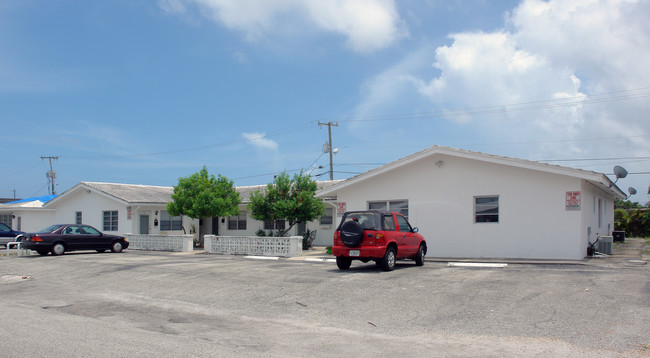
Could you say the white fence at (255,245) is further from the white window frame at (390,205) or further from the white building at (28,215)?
the white building at (28,215)

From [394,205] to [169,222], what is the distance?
684 inches

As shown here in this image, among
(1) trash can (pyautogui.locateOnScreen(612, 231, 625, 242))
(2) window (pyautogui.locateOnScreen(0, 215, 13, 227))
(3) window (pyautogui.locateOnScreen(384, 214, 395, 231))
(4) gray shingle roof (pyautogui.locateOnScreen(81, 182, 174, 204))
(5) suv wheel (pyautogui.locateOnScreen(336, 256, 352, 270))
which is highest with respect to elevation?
(4) gray shingle roof (pyautogui.locateOnScreen(81, 182, 174, 204))

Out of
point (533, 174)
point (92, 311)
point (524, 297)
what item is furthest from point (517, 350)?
point (533, 174)

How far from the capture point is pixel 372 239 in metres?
14.1

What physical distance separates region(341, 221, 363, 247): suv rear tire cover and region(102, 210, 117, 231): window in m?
21.7

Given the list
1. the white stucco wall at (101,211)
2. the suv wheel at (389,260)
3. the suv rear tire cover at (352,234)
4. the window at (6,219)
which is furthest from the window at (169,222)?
the suv wheel at (389,260)

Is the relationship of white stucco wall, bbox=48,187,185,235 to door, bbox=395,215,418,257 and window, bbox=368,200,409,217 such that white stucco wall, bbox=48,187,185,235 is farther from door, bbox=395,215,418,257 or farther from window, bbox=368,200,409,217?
door, bbox=395,215,418,257

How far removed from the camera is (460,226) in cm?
1938

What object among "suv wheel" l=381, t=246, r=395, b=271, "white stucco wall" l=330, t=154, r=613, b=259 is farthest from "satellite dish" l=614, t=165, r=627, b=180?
"suv wheel" l=381, t=246, r=395, b=271

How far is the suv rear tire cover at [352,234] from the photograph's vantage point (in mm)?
14148

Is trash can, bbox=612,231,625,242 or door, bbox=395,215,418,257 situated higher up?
door, bbox=395,215,418,257

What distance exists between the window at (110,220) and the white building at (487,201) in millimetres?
16689

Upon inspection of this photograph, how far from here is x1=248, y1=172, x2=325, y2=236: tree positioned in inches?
966

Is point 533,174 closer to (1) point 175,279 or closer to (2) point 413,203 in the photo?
(2) point 413,203
